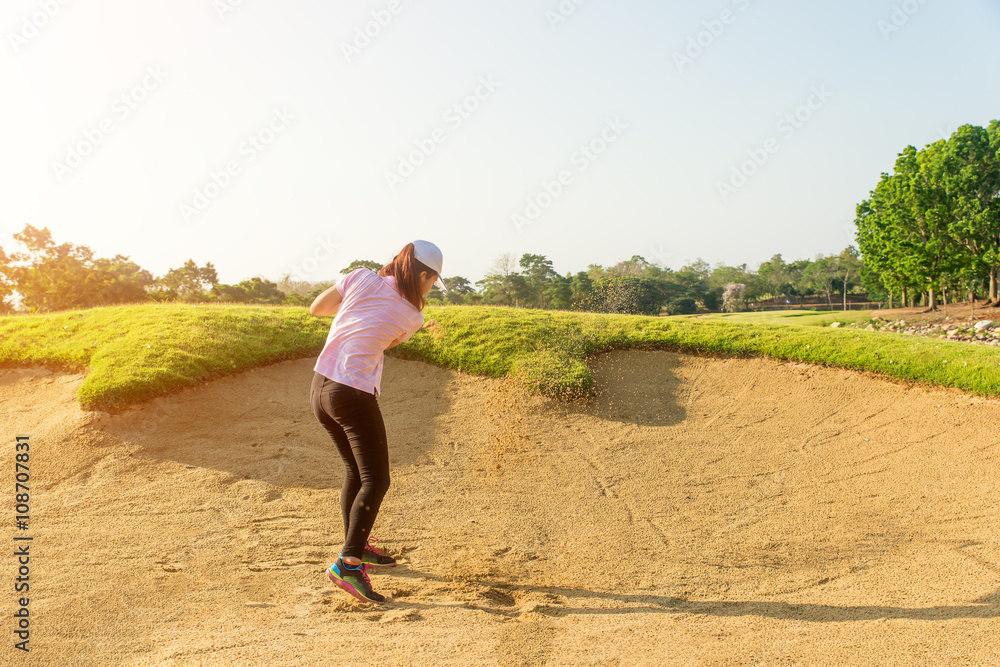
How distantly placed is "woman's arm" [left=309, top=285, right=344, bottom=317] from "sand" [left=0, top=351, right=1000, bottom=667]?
2290 millimetres

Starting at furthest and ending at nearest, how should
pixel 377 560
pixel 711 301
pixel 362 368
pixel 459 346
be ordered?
1. pixel 711 301
2. pixel 459 346
3. pixel 377 560
4. pixel 362 368

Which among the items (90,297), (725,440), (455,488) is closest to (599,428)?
(725,440)

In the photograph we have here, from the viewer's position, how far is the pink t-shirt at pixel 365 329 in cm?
408

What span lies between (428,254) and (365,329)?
75 centimetres

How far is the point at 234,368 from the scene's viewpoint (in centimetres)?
923

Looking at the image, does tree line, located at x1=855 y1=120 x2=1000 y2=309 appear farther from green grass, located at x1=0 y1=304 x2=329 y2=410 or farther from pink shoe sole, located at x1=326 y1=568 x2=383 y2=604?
pink shoe sole, located at x1=326 y1=568 x2=383 y2=604

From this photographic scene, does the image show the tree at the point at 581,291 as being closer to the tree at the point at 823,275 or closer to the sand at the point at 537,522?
the sand at the point at 537,522

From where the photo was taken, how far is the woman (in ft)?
13.4

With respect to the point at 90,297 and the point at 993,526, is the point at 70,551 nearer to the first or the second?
the point at 993,526

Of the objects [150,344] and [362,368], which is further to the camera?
[150,344]

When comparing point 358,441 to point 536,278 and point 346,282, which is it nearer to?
point 346,282

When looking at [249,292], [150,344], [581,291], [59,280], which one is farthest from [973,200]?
[59,280]

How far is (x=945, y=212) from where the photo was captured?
91.8ft

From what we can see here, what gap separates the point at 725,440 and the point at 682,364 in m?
2.23
